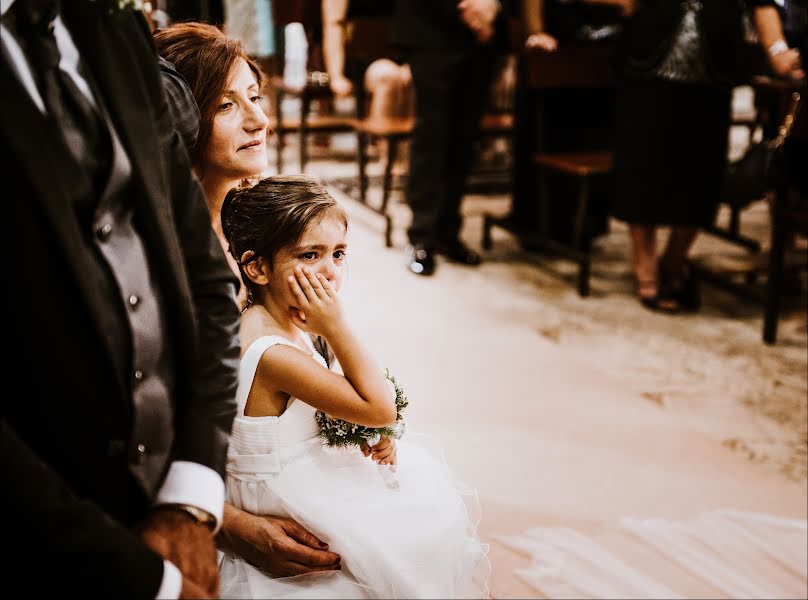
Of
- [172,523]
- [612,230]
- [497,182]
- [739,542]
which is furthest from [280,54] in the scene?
[172,523]

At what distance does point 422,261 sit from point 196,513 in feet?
12.4

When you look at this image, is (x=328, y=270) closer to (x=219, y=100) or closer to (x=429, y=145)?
(x=219, y=100)

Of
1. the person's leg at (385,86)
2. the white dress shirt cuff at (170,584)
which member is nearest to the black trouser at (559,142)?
the person's leg at (385,86)

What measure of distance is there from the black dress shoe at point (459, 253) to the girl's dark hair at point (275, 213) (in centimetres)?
347

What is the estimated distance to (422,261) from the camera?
15.7ft

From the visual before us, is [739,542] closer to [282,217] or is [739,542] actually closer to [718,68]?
[282,217]

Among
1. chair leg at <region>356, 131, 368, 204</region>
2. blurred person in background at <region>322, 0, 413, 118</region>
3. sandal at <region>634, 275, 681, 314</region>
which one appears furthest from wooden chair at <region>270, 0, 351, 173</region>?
sandal at <region>634, 275, 681, 314</region>

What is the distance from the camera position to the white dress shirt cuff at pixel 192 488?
104 centimetres

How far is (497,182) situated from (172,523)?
6.22 meters

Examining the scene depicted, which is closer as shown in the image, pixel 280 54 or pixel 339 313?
pixel 339 313

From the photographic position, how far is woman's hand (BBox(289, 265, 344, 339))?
1.38m

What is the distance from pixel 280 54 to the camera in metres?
6.39

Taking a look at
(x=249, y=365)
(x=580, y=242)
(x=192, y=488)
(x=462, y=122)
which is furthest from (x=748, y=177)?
(x=192, y=488)

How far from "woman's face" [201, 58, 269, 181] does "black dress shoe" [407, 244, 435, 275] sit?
121 inches
